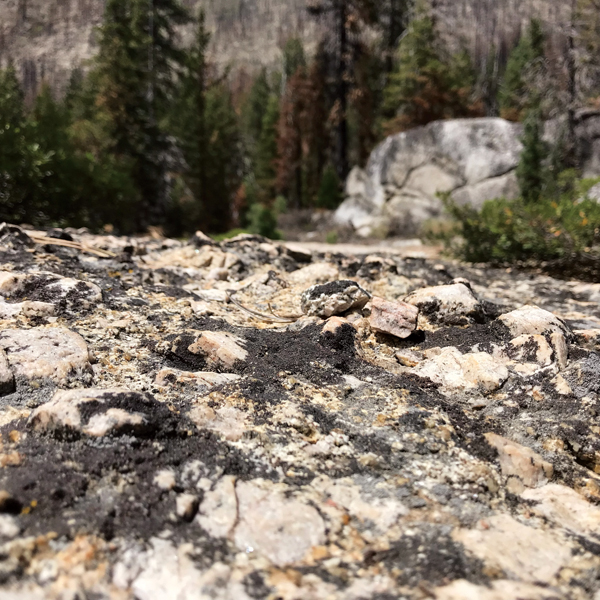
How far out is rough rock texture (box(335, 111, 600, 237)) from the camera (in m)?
11.5

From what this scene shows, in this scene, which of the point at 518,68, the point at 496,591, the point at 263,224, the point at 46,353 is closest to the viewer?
the point at 496,591

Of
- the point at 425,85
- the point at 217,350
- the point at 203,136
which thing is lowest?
the point at 217,350

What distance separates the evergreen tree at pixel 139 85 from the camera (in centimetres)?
1310

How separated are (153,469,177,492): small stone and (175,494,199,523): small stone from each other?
0.15ft

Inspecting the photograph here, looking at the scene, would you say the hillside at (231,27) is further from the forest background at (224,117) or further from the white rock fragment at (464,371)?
the white rock fragment at (464,371)

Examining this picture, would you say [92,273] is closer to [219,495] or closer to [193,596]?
[219,495]

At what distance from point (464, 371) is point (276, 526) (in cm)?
129

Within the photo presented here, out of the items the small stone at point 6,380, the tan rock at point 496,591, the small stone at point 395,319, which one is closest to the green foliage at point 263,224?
the small stone at point 395,319

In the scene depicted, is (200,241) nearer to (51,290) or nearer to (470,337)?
(51,290)

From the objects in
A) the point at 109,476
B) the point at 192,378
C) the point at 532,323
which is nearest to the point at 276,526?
the point at 109,476

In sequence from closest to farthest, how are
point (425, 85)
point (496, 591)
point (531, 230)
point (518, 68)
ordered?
point (496, 591) < point (531, 230) < point (425, 85) < point (518, 68)

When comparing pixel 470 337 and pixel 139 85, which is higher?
pixel 139 85

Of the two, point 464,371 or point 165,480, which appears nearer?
point 165,480

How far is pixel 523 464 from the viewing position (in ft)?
5.80
